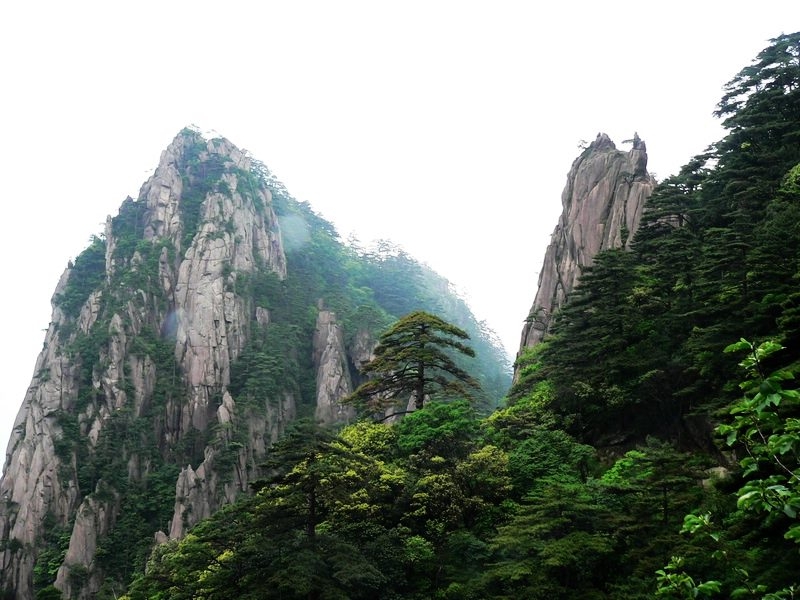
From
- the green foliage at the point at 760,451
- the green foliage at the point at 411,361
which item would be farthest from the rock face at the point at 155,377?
the green foliage at the point at 760,451

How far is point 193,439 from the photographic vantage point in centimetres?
5738

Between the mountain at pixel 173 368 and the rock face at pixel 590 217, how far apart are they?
27383mm

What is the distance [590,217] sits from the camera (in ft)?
128

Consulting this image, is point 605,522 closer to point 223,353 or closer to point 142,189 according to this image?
point 223,353

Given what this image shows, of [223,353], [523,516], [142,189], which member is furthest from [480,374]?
[523,516]

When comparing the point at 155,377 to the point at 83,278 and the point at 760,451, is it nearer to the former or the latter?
the point at 83,278

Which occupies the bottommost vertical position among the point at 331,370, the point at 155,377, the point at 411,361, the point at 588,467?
the point at 588,467

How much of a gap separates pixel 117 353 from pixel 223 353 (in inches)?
391

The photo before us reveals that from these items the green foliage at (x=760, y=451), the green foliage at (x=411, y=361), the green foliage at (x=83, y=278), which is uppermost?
the green foliage at (x=83, y=278)

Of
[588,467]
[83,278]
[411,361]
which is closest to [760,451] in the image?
[588,467]

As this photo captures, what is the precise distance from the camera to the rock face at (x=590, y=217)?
120ft

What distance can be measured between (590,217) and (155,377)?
44288 millimetres

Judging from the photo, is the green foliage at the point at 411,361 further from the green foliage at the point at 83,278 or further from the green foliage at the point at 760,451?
the green foliage at the point at 83,278

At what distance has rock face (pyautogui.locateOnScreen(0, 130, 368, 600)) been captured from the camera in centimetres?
4978
